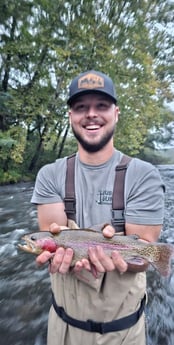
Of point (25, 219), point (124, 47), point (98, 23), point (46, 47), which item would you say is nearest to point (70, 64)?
point (46, 47)

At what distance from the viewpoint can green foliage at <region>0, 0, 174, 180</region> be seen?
1488 cm

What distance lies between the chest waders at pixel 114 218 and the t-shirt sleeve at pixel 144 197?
0.17 ft

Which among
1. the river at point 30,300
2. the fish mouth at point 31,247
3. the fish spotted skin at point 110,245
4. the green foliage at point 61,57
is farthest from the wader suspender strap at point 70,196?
the green foliage at point 61,57

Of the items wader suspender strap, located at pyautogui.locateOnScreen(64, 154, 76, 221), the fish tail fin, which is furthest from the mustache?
the fish tail fin

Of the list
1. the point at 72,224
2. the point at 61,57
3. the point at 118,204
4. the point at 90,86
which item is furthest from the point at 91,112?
the point at 61,57

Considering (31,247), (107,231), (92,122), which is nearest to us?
(107,231)

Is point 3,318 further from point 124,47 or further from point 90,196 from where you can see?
point 124,47

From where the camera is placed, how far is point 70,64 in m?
16.1

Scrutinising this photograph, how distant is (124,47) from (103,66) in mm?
2436

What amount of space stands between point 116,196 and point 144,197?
0.58 feet

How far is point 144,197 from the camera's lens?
5.84 feet

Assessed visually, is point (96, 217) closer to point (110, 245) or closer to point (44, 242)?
point (110, 245)

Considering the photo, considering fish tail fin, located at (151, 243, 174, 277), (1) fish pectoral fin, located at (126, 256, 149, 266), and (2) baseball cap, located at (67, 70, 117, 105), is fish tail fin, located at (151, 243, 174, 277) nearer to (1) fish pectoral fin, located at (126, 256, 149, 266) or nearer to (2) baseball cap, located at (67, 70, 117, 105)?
(1) fish pectoral fin, located at (126, 256, 149, 266)

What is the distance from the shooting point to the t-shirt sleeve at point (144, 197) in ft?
5.74
